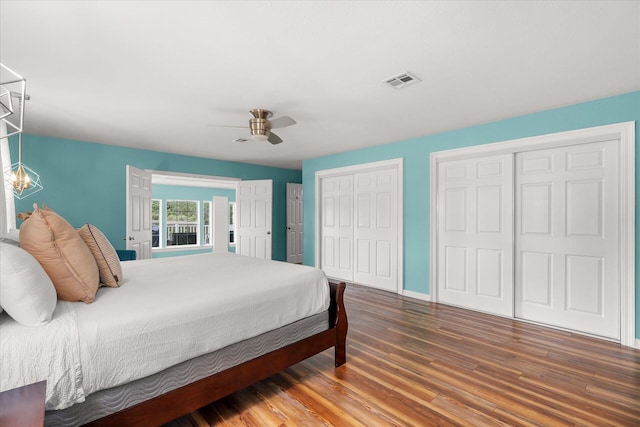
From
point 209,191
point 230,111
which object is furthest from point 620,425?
point 209,191

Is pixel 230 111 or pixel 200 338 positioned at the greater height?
pixel 230 111

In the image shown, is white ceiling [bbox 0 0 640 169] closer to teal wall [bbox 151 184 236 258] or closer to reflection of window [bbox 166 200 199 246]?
teal wall [bbox 151 184 236 258]

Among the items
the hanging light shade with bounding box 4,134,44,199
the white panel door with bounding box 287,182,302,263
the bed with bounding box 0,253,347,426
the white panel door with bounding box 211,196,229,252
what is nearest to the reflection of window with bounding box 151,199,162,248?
the white panel door with bounding box 211,196,229,252

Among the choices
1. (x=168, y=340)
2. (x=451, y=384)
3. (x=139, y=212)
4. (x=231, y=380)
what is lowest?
(x=451, y=384)

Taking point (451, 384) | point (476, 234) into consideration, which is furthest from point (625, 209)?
point (451, 384)

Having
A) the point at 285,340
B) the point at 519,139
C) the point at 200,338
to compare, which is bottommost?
the point at 285,340

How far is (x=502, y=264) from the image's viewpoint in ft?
12.1

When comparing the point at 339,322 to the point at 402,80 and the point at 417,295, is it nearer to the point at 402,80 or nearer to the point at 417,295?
the point at 402,80

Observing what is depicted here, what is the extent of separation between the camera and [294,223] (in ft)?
24.4

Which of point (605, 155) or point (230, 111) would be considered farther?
point (230, 111)

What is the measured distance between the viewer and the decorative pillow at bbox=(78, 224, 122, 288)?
1897 mm

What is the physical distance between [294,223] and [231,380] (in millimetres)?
5696

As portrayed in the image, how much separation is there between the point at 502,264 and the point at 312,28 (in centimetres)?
339

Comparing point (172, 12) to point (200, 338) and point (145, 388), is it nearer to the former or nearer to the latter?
point (200, 338)
